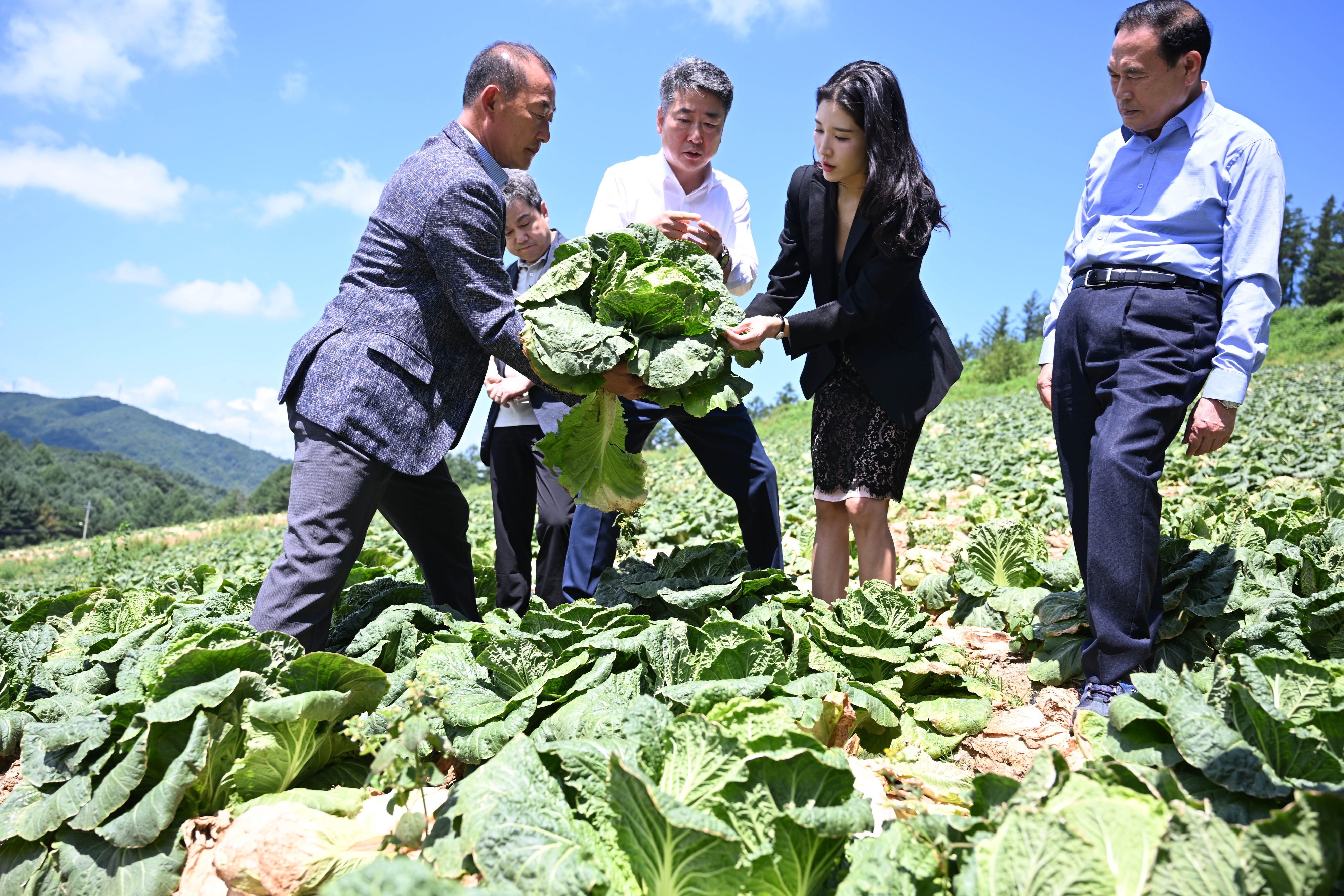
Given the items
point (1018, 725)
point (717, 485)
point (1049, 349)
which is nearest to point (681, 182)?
point (717, 485)

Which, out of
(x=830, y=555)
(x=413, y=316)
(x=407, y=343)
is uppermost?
(x=413, y=316)

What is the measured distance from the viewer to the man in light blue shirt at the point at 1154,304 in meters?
2.89

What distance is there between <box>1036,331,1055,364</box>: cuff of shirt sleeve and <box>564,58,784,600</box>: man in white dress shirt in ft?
4.32

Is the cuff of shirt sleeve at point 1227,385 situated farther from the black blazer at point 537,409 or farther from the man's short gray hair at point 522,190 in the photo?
the man's short gray hair at point 522,190

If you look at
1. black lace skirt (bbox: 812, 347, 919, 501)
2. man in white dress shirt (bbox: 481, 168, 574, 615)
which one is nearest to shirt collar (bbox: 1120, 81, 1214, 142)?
black lace skirt (bbox: 812, 347, 919, 501)

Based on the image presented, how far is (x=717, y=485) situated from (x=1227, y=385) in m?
2.09

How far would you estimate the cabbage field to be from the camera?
72.5 inches

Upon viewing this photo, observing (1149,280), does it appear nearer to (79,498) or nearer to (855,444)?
(855,444)

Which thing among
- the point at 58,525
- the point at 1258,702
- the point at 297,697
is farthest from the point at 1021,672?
the point at 58,525

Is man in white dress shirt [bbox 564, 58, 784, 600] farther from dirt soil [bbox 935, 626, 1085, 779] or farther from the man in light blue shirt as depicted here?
the man in light blue shirt

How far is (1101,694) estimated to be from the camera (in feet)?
9.45

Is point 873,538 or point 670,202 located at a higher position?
point 670,202

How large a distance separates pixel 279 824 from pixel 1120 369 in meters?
3.20

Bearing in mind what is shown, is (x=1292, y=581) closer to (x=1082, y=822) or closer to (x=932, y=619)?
(x=932, y=619)
